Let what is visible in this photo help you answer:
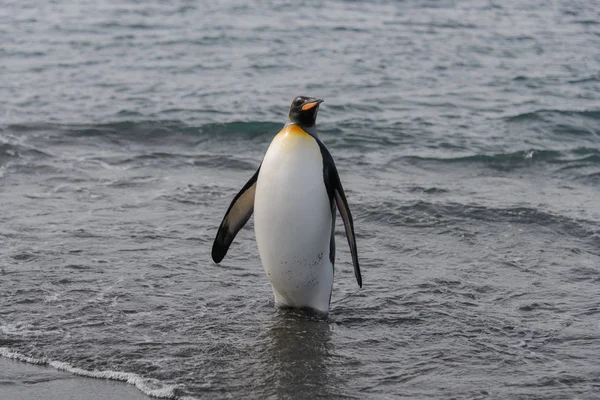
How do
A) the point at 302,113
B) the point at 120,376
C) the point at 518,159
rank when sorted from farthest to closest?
the point at 518,159 < the point at 302,113 < the point at 120,376

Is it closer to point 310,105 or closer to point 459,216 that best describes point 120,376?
point 310,105

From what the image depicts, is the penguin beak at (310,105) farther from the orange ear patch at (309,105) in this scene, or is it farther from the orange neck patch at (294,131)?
the orange neck patch at (294,131)

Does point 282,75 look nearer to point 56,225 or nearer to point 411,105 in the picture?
point 411,105

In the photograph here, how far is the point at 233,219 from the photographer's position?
250 inches

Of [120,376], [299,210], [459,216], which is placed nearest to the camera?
[120,376]

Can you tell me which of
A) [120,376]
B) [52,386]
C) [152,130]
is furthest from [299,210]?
[152,130]

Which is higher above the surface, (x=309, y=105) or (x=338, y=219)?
(x=309, y=105)

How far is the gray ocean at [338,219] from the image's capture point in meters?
5.57

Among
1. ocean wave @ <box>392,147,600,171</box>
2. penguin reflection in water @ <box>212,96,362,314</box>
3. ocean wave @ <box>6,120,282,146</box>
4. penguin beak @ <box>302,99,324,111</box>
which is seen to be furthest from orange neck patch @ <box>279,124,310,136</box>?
ocean wave @ <box>6,120,282,146</box>

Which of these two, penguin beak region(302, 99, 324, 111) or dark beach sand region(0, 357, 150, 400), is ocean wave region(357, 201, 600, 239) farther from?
dark beach sand region(0, 357, 150, 400)

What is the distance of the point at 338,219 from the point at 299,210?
2.58 meters

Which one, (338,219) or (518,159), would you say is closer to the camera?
(338,219)

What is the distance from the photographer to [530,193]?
31.6 feet

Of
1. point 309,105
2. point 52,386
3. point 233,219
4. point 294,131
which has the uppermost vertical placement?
point 309,105
